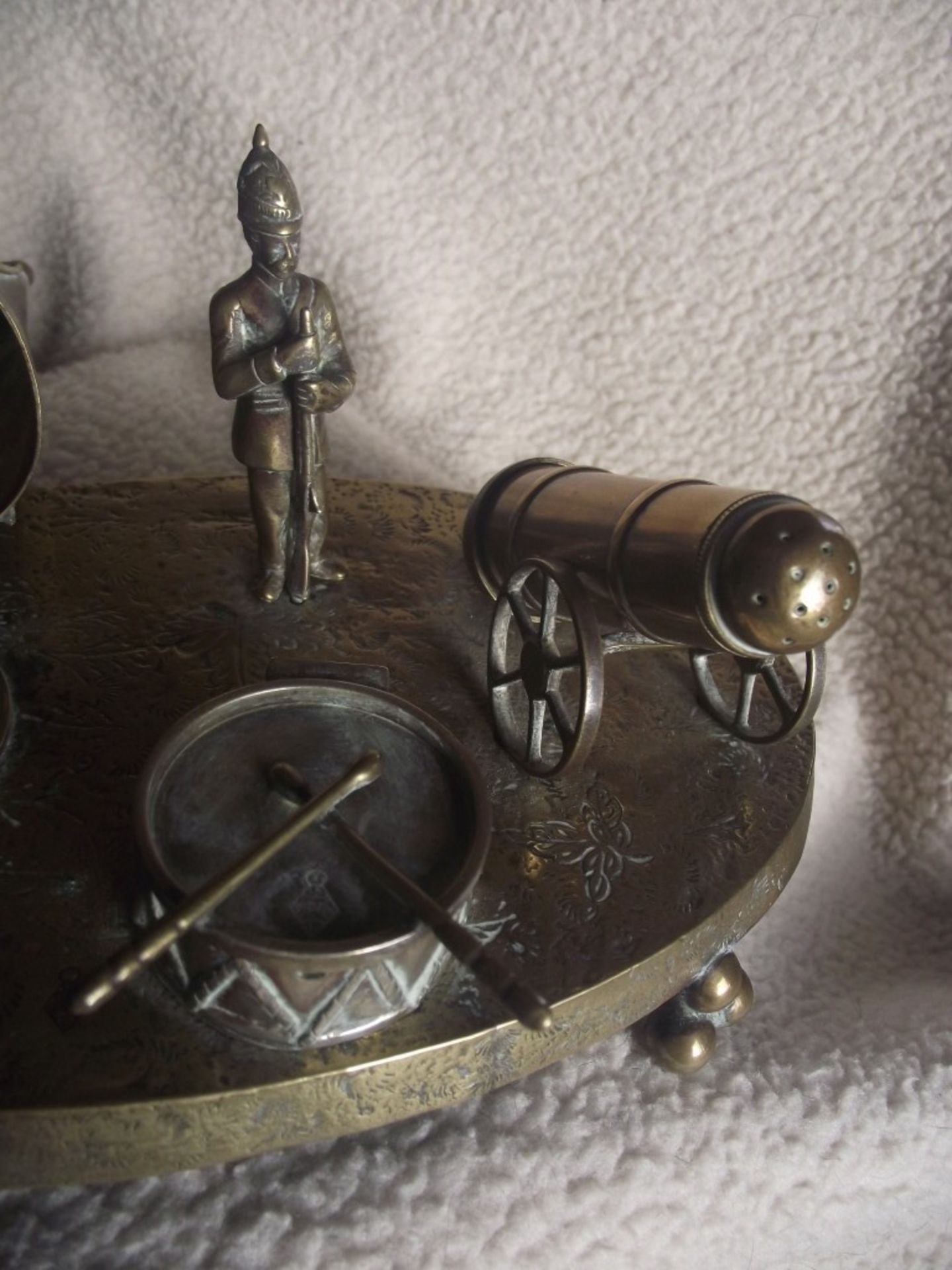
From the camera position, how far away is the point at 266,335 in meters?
1.00

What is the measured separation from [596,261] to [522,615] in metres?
0.68

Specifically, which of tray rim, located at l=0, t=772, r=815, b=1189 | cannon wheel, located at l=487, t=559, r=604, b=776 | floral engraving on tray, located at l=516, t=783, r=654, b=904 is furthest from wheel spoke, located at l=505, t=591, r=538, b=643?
tray rim, located at l=0, t=772, r=815, b=1189

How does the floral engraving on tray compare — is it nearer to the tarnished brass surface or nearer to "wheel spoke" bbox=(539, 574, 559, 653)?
the tarnished brass surface

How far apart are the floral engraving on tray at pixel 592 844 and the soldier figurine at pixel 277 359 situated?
317 mm

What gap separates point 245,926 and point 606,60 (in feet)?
3.56

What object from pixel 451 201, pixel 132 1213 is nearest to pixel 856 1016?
pixel 132 1213

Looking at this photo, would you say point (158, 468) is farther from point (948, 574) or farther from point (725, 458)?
point (948, 574)

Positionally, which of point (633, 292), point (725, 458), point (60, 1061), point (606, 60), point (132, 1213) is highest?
point (606, 60)

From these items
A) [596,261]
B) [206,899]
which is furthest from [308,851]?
[596,261]

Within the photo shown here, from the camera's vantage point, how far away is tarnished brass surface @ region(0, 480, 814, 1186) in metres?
Answer: 0.73

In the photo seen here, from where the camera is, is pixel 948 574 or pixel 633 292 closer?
pixel 948 574

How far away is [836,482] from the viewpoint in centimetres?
147

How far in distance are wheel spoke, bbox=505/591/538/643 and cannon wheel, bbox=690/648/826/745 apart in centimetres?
15

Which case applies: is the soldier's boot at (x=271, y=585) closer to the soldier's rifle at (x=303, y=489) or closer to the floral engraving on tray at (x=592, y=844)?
the soldier's rifle at (x=303, y=489)
